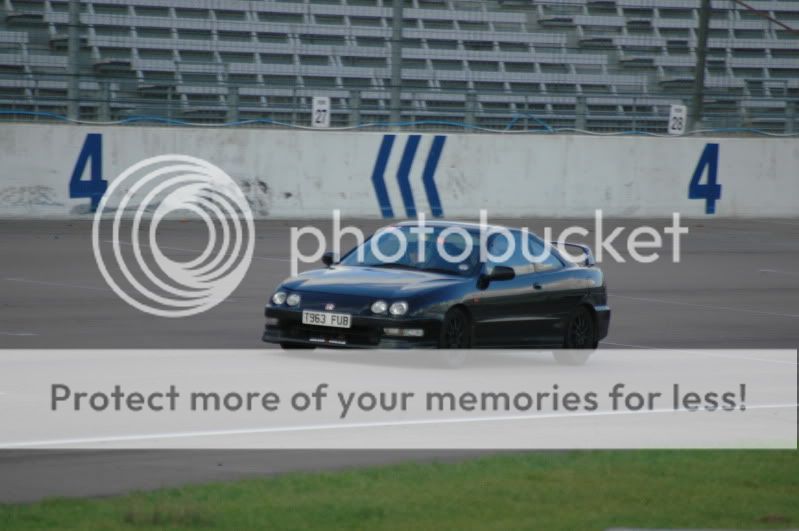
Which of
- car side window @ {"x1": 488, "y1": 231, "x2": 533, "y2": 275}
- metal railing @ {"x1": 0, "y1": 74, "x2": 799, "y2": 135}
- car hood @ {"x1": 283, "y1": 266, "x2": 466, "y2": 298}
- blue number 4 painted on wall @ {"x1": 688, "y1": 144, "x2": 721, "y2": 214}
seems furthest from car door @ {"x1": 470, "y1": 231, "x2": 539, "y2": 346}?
blue number 4 painted on wall @ {"x1": 688, "y1": 144, "x2": 721, "y2": 214}

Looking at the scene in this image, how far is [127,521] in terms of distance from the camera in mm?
7066

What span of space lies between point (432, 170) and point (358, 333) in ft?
60.9

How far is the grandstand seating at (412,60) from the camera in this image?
99.5 feet

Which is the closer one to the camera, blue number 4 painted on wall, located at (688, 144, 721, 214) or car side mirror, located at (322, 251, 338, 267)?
car side mirror, located at (322, 251, 338, 267)

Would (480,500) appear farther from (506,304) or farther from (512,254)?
(512,254)

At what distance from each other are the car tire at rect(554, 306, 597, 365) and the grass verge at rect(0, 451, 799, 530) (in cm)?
597

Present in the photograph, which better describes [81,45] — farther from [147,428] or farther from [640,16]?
[147,428]

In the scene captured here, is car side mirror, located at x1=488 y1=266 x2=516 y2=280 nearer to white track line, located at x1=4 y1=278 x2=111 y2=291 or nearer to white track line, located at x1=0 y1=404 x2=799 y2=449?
white track line, located at x1=0 y1=404 x2=799 y2=449

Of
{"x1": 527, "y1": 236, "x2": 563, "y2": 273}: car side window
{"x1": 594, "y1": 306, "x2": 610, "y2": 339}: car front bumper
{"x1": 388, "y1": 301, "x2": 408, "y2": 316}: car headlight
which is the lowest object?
{"x1": 594, "y1": 306, "x2": 610, "y2": 339}: car front bumper

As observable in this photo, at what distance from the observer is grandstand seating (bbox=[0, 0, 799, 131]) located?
30312 millimetres

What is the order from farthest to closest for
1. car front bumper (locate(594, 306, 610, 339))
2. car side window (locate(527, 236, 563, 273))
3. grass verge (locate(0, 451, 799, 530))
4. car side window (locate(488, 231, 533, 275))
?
car front bumper (locate(594, 306, 610, 339)) < car side window (locate(527, 236, 563, 273)) < car side window (locate(488, 231, 533, 275)) < grass verge (locate(0, 451, 799, 530))

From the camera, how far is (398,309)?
45.5 feet

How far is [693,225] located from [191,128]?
1152cm

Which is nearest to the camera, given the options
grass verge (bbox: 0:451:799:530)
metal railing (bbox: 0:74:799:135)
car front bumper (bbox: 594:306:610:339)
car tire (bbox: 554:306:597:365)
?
grass verge (bbox: 0:451:799:530)
